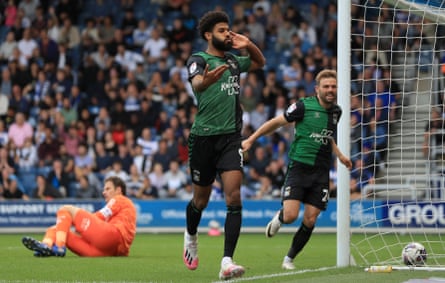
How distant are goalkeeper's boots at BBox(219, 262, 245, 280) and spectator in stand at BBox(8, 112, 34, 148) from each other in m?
15.5

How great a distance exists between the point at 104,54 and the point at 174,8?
2.18 meters

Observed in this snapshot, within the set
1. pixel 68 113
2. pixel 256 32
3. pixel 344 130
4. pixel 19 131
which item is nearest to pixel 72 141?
pixel 68 113

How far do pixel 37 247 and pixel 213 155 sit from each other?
4.01 metres

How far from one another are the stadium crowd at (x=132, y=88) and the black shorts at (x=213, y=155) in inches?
443

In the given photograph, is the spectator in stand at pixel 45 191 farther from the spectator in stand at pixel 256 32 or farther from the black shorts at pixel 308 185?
the black shorts at pixel 308 185

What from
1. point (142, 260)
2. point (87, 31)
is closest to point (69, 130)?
point (87, 31)

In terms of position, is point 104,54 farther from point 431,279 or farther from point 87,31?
point 431,279

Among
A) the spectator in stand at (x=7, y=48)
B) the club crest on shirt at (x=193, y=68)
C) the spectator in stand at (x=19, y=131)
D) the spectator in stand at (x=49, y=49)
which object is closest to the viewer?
the club crest on shirt at (x=193, y=68)

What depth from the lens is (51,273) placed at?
33.3 feet

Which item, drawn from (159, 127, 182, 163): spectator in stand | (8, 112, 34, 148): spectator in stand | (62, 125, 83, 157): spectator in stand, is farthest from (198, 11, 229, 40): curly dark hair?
(8, 112, 34, 148): spectator in stand

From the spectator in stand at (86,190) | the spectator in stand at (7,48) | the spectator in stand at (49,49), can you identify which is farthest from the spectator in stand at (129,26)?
the spectator in stand at (86,190)

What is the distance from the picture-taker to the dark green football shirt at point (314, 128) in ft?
36.1

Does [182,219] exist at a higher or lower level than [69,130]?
lower

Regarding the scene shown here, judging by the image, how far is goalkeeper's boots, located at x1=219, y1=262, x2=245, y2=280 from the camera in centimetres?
865
